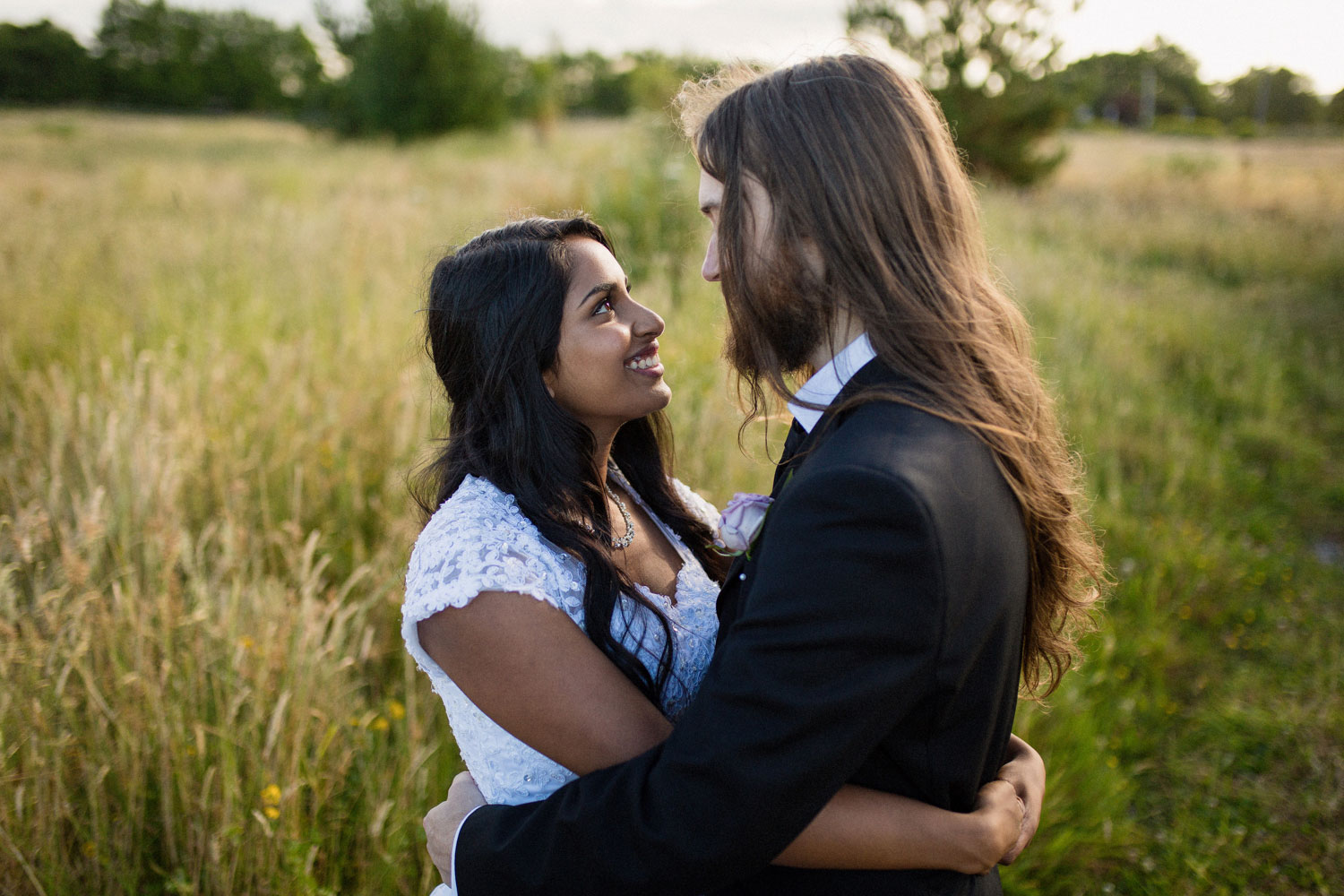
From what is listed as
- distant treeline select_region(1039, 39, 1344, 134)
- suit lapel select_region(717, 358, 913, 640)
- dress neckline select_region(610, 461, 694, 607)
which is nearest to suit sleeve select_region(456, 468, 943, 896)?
suit lapel select_region(717, 358, 913, 640)

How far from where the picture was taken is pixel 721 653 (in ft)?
3.77

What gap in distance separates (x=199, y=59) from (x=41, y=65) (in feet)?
39.8

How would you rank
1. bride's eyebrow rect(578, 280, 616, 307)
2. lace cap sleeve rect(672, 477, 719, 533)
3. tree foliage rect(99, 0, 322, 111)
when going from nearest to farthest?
1. bride's eyebrow rect(578, 280, 616, 307)
2. lace cap sleeve rect(672, 477, 719, 533)
3. tree foliage rect(99, 0, 322, 111)

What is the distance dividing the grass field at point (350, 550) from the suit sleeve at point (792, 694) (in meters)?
1.27

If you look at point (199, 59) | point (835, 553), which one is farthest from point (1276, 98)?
point (199, 59)

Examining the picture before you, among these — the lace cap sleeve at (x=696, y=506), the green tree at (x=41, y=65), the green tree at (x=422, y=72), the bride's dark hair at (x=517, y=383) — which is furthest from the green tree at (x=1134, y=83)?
the green tree at (x=41, y=65)

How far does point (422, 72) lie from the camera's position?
27.2 metres

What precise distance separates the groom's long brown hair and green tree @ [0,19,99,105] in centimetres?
5287

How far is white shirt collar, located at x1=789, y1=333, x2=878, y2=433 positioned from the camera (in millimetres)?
1310

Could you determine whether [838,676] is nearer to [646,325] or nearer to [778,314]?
[778,314]

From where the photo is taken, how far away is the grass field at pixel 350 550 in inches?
84.3

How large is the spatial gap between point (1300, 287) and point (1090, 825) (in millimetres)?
10271

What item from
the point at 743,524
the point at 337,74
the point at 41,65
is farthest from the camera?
the point at 41,65

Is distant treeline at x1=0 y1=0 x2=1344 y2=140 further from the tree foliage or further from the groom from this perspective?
the groom
